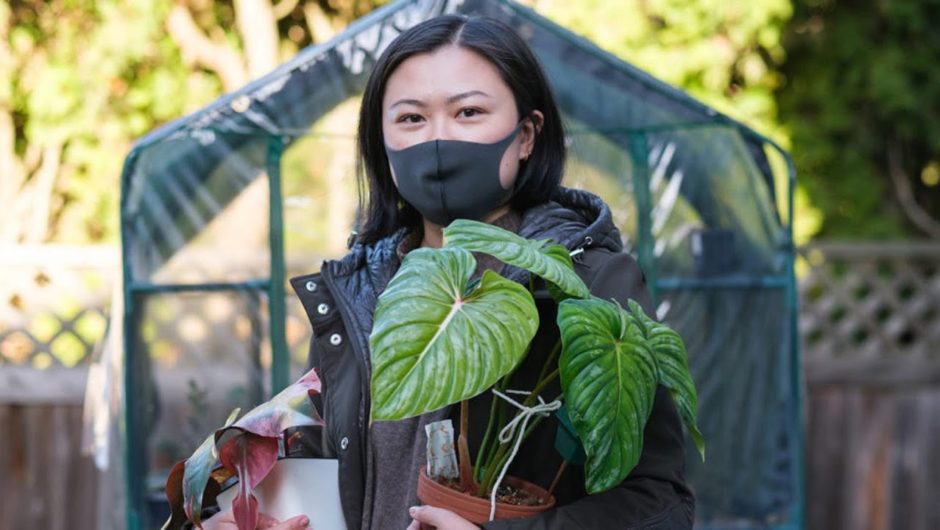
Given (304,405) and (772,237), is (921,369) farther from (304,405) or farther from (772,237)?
(304,405)

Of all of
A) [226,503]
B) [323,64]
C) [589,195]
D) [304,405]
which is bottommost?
[226,503]

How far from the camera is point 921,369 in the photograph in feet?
20.8

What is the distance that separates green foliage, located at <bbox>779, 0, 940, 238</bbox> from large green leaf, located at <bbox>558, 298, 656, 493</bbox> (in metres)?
5.72

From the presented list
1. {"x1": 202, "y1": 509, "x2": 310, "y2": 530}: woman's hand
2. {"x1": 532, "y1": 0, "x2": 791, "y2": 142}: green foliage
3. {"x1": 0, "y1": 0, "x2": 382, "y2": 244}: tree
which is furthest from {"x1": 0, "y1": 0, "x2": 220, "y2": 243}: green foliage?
{"x1": 202, "y1": 509, "x2": 310, "y2": 530}: woman's hand

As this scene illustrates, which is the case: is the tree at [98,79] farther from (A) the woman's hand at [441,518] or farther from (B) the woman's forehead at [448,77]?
(A) the woman's hand at [441,518]

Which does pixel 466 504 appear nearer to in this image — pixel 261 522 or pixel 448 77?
pixel 261 522

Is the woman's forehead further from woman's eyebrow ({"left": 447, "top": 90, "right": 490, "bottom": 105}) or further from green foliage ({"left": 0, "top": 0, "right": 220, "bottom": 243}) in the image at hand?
green foliage ({"left": 0, "top": 0, "right": 220, "bottom": 243})

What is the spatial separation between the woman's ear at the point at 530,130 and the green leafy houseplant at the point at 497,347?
14.0 inches

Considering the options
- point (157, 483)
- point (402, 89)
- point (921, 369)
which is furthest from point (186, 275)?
point (921, 369)

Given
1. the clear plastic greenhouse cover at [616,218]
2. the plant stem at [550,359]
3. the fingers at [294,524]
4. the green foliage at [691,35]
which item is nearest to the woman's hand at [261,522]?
the fingers at [294,524]

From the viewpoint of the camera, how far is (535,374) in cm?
157

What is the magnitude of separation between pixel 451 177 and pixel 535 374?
301mm

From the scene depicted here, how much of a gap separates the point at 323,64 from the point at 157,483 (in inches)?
50.7

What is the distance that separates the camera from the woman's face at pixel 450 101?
171 centimetres
